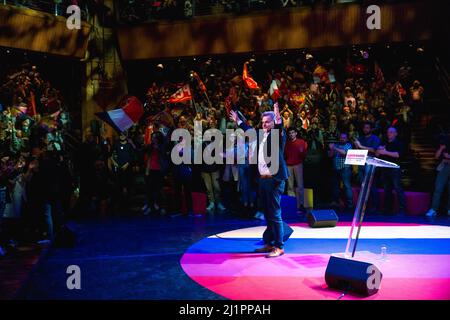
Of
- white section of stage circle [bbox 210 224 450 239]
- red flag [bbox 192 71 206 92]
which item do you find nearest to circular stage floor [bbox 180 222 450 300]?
white section of stage circle [bbox 210 224 450 239]

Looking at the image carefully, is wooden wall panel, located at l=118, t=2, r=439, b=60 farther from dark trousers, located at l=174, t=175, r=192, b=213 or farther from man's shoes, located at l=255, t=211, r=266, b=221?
man's shoes, located at l=255, t=211, r=266, b=221

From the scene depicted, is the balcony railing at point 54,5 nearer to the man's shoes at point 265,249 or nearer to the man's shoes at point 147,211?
Result: the man's shoes at point 147,211

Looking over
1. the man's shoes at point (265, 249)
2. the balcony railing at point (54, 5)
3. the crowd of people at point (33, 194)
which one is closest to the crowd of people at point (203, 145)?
the crowd of people at point (33, 194)

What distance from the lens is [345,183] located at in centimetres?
960

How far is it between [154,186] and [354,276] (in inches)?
244

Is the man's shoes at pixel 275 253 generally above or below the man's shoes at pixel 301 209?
above

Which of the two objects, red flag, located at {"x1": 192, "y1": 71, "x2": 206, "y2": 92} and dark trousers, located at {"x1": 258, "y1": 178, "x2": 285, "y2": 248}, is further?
red flag, located at {"x1": 192, "y1": 71, "x2": 206, "y2": 92}

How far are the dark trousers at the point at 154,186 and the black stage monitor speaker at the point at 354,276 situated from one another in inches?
228

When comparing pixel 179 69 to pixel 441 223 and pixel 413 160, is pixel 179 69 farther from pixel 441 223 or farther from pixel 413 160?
pixel 441 223

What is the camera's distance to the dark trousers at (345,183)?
956 centimetres

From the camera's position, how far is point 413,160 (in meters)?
11.1

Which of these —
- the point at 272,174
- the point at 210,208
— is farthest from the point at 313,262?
the point at 210,208

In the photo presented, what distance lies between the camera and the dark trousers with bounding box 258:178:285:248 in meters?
5.90

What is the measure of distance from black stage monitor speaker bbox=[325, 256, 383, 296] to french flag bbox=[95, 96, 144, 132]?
7.39m
